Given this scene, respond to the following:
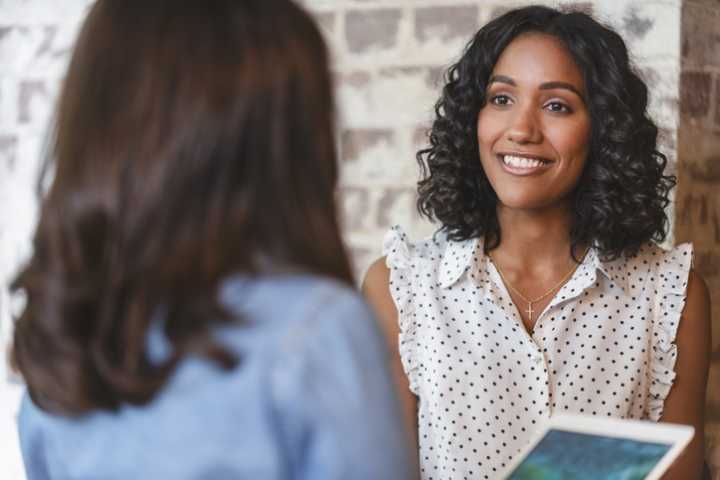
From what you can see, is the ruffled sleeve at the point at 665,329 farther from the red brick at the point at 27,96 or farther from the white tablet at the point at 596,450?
the red brick at the point at 27,96

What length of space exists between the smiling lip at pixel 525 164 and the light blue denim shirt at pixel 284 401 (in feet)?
3.83

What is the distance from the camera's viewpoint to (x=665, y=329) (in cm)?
213

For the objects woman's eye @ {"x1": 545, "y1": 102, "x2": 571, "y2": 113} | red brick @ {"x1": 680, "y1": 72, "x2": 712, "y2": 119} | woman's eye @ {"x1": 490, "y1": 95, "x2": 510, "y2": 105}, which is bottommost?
red brick @ {"x1": 680, "y1": 72, "x2": 712, "y2": 119}

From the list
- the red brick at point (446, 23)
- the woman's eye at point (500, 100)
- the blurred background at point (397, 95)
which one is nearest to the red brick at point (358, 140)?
the blurred background at point (397, 95)

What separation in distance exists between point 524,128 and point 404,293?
15.9 inches

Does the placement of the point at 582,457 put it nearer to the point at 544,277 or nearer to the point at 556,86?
the point at 544,277

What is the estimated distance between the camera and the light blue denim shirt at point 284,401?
0.93 m

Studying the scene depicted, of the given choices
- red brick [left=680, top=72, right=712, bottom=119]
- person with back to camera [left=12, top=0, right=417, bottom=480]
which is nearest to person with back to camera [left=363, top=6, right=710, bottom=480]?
red brick [left=680, top=72, right=712, bottom=119]

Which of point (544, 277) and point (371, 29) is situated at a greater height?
point (371, 29)

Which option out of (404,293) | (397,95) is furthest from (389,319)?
(397,95)

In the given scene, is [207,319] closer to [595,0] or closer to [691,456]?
[691,456]

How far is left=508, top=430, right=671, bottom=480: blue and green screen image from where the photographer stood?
139cm

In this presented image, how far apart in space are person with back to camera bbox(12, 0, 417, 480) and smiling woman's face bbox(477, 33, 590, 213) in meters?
1.13

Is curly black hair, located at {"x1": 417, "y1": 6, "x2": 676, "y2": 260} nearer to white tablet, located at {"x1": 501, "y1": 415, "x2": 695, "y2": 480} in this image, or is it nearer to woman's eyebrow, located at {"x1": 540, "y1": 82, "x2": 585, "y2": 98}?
woman's eyebrow, located at {"x1": 540, "y1": 82, "x2": 585, "y2": 98}
